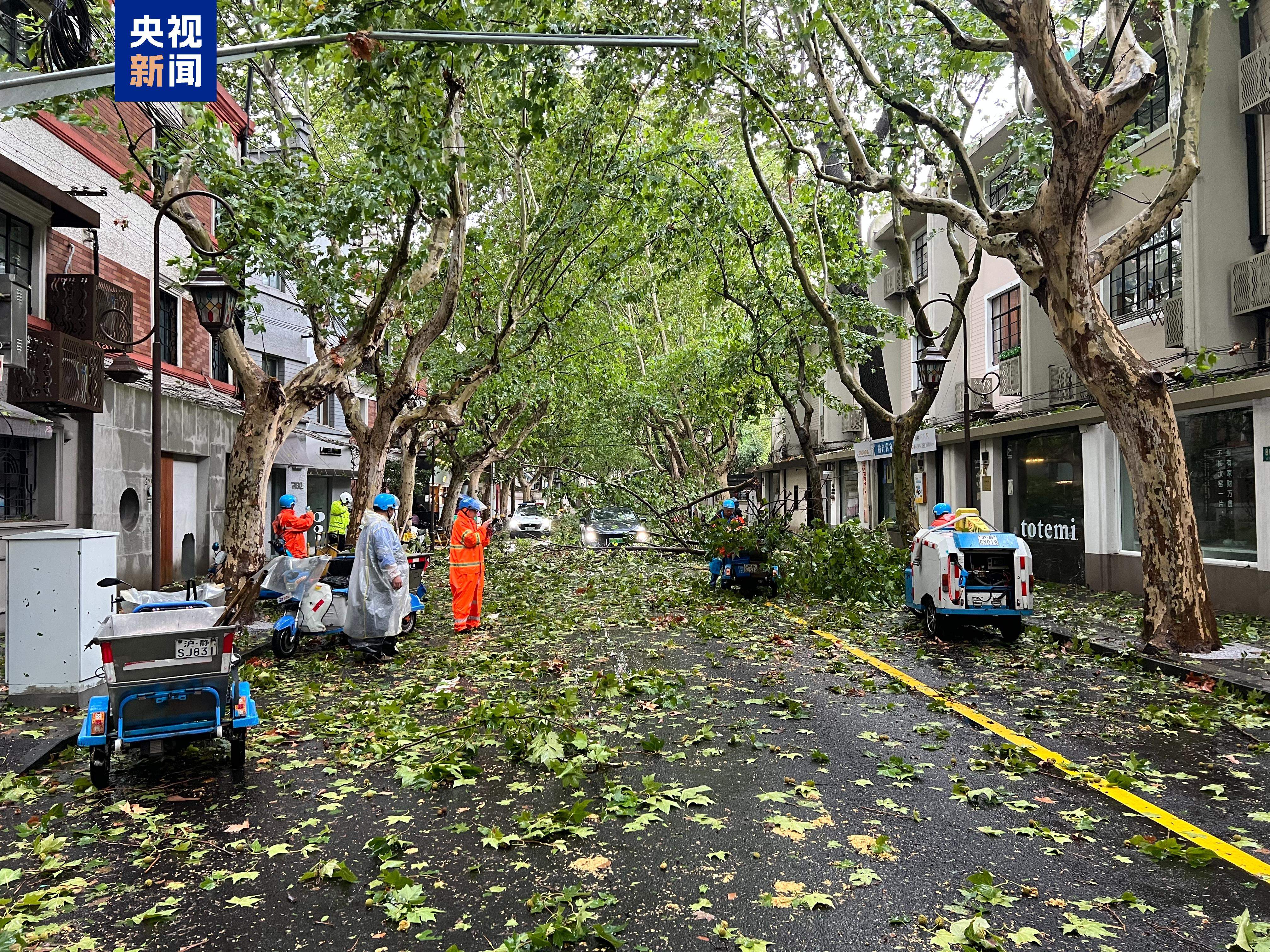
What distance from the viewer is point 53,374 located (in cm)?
1351

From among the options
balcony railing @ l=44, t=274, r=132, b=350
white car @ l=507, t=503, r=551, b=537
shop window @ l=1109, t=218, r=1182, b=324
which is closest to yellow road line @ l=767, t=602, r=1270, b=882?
shop window @ l=1109, t=218, r=1182, b=324

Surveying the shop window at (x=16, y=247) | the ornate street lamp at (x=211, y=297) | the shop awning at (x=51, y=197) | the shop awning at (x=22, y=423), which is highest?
the shop awning at (x=51, y=197)

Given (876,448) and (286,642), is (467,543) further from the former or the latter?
(876,448)

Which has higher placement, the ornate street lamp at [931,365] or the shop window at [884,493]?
the ornate street lamp at [931,365]

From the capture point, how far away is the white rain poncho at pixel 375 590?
33.0 ft

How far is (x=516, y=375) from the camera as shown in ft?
84.7

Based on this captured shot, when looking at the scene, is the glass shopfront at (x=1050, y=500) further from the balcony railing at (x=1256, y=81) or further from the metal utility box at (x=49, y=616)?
the metal utility box at (x=49, y=616)

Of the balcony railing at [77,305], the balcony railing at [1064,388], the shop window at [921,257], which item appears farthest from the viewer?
the shop window at [921,257]

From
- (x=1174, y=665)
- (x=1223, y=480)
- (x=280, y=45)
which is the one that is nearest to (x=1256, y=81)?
(x=1223, y=480)

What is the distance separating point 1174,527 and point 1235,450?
6138 mm

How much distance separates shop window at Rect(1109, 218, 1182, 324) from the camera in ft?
52.0

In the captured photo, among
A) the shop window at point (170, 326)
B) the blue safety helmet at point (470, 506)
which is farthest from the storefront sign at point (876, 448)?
the shop window at point (170, 326)

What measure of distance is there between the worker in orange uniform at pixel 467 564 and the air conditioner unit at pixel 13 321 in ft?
→ 21.1

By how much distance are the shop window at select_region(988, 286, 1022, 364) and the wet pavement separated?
46.9 feet
